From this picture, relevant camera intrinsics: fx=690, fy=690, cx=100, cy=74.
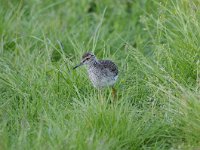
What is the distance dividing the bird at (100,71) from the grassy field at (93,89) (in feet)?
0.47

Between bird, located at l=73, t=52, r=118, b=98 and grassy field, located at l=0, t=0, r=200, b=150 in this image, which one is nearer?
grassy field, located at l=0, t=0, r=200, b=150

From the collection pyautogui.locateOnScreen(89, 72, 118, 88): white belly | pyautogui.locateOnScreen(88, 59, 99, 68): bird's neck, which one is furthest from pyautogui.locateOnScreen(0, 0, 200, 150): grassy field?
pyautogui.locateOnScreen(88, 59, 99, 68): bird's neck

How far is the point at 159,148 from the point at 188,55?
5.52ft

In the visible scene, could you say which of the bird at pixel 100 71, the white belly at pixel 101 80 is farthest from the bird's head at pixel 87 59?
the white belly at pixel 101 80

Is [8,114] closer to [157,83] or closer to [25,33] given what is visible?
[157,83]

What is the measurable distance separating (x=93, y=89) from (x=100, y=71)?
0.24 m

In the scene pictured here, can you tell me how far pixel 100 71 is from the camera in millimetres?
7508

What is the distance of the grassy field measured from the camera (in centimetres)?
631

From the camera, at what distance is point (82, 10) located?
10742 mm

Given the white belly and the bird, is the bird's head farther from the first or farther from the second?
the white belly

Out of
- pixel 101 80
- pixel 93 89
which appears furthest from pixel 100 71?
pixel 93 89

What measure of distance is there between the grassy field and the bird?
14 cm

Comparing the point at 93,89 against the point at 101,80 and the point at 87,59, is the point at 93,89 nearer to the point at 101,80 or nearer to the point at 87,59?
the point at 101,80

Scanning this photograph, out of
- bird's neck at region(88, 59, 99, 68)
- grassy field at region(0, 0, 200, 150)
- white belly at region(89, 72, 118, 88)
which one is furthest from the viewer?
bird's neck at region(88, 59, 99, 68)
